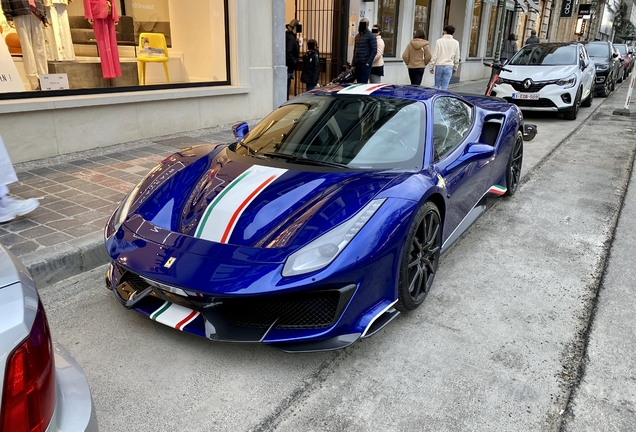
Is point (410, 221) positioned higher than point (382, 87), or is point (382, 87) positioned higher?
point (382, 87)

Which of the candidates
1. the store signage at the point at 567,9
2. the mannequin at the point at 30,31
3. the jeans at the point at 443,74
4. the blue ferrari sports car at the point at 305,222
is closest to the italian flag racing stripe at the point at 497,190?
the blue ferrari sports car at the point at 305,222

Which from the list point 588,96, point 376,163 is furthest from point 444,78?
point 376,163

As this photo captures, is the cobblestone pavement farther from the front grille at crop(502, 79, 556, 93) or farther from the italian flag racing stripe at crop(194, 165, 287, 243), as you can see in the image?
the front grille at crop(502, 79, 556, 93)

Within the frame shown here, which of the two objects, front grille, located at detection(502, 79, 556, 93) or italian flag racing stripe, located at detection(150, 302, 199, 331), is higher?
front grille, located at detection(502, 79, 556, 93)

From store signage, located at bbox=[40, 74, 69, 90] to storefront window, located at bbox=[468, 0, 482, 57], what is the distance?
16638 mm

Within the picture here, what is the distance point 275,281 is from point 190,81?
22.1 ft

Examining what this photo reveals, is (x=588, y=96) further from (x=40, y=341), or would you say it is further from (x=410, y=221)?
(x=40, y=341)

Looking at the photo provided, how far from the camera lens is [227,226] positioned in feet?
8.59

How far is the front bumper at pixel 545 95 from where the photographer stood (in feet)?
33.2

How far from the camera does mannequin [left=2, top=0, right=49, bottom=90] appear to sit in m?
6.23

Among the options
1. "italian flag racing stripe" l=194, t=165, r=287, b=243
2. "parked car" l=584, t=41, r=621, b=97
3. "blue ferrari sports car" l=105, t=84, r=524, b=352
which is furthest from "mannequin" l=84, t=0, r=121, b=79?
"parked car" l=584, t=41, r=621, b=97

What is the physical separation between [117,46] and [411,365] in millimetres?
6764

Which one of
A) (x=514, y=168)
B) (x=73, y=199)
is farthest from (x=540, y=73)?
(x=73, y=199)

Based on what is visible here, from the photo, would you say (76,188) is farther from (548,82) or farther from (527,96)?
(548,82)
